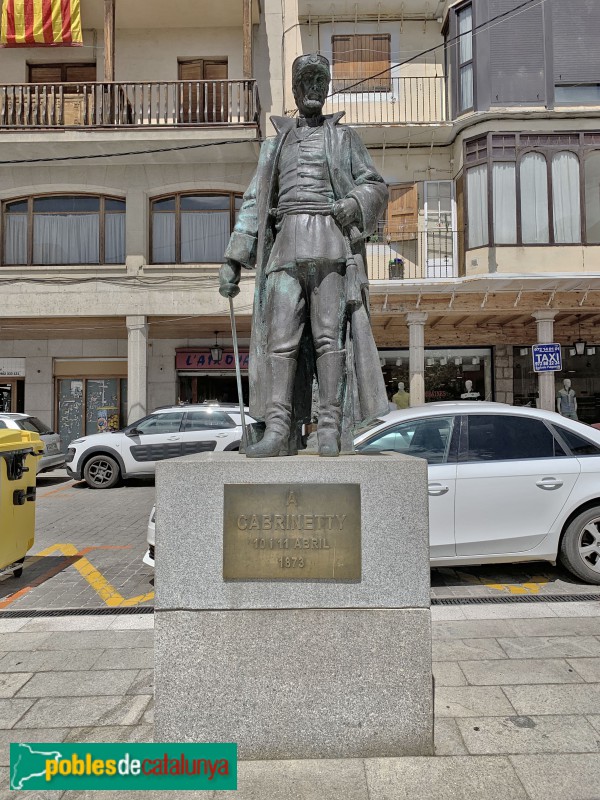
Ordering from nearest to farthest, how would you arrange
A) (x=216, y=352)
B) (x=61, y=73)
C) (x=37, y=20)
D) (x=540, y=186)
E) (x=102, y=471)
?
(x=102, y=471) → (x=540, y=186) → (x=37, y=20) → (x=61, y=73) → (x=216, y=352)

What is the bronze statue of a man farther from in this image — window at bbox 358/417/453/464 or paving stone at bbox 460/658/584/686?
window at bbox 358/417/453/464

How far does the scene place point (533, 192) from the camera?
593 inches

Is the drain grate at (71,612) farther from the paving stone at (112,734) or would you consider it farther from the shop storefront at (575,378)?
the shop storefront at (575,378)

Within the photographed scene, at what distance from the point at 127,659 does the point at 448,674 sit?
203 centimetres

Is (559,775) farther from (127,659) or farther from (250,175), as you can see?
(250,175)

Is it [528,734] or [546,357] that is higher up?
[546,357]

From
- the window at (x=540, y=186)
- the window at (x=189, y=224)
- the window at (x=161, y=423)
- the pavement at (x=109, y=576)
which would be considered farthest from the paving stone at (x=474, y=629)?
the window at (x=189, y=224)

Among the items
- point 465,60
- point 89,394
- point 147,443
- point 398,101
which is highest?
point 465,60

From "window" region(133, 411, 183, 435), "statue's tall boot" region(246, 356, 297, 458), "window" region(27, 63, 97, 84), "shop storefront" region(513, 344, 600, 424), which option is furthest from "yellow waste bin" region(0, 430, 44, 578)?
"shop storefront" region(513, 344, 600, 424)

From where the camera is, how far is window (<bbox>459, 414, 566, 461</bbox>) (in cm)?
557

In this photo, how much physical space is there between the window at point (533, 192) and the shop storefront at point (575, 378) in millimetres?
4069

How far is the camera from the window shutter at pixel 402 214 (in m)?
16.0

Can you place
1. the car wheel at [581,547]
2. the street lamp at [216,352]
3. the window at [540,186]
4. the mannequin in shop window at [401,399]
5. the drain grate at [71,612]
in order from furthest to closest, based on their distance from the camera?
the street lamp at [216,352]
the mannequin in shop window at [401,399]
the window at [540,186]
the car wheel at [581,547]
the drain grate at [71,612]

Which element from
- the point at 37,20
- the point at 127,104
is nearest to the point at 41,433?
the point at 127,104
